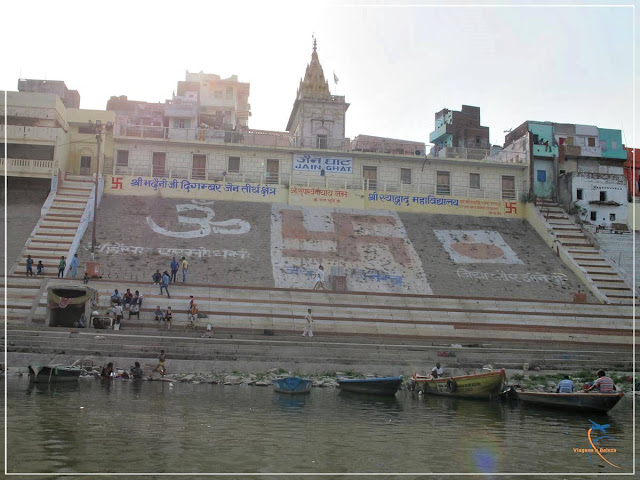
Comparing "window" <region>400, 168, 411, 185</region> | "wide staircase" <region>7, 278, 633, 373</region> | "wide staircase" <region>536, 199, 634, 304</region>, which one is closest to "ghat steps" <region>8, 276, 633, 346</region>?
"wide staircase" <region>7, 278, 633, 373</region>

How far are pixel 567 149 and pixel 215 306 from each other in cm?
3082

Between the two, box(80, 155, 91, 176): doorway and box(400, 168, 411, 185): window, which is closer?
box(80, 155, 91, 176): doorway

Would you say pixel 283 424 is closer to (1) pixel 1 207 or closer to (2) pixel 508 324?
(2) pixel 508 324

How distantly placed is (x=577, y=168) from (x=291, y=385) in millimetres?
34430

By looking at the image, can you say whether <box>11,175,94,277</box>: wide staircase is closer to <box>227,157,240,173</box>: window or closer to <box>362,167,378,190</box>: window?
<box>227,157,240,173</box>: window

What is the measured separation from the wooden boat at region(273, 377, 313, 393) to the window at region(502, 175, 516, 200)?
2835 centimetres

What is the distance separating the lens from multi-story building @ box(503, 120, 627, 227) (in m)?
40.4

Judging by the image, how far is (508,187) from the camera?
138ft

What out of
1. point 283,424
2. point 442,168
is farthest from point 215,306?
point 442,168

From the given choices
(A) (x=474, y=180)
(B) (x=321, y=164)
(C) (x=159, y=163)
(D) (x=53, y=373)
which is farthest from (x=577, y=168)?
(D) (x=53, y=373)

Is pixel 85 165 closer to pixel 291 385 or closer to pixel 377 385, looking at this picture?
pixel 291 385

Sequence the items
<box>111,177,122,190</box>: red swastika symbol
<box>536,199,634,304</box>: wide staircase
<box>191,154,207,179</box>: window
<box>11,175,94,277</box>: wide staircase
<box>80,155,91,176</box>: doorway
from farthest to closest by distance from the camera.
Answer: <box>191,154,207,179</box>: window
<box>80,155,91,176</box>: doorway
<box>111,177,122,190</box>: red swastika symbol
<box>536,199,634,304</box>: wide staircase
<box>11,175,94,277</box>: wide staircase

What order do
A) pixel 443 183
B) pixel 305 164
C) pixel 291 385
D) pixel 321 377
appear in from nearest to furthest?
pixel 291 385
pixel 321 377
pixel 305 164
pixel 443 183

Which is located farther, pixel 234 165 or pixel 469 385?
pixel 234 165
